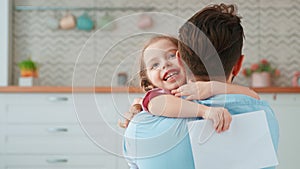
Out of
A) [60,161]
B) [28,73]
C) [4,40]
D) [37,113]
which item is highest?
[4,40]

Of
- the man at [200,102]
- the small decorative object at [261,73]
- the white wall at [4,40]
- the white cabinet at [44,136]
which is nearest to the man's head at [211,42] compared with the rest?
the man at [200,102]

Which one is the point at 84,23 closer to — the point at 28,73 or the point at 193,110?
the point at 28,73

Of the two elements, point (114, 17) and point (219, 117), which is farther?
point (114, 17)

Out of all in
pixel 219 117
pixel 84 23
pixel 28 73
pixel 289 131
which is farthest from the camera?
pixel 84 23

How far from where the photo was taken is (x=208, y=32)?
83 cm

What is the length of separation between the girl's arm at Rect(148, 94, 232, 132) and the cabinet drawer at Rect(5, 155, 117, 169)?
272cm

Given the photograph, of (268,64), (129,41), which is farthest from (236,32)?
(268,64)

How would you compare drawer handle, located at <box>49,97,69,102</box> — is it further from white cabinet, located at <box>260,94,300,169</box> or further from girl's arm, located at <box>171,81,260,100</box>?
girl's arm, located at <box>171,81,260,100</box>

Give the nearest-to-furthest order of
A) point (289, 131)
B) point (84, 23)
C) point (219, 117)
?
1. point (219, 117)
2. point (289, 131)
3. point (84, 23)

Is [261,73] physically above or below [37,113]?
above

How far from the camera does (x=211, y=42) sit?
2.74 ft

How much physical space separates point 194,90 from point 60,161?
2824 mm

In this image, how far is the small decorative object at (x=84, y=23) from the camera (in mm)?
4113

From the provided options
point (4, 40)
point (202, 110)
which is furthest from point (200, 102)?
point (4, 40)
